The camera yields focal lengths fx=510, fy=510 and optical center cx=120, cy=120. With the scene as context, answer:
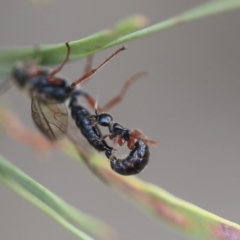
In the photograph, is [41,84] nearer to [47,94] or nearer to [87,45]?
[47,94]

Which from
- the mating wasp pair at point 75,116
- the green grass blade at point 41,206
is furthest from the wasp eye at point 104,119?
the green grass blade at point 41,206

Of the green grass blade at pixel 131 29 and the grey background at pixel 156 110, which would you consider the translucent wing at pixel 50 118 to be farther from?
the grey background at pixel 156 110

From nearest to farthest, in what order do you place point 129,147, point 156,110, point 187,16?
point 187,16 → point 129,147 → point 156,110

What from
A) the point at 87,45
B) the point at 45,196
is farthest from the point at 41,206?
the point at 87,45

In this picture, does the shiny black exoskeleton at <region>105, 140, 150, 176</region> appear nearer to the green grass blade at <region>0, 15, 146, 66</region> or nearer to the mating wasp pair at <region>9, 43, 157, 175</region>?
the mating wasp pair at <region>9, 43, 157, 175</region>

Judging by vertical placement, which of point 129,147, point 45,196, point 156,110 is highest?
point 156,110

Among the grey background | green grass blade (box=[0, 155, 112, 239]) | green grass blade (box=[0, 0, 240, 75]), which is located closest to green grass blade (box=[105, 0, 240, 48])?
green grass blade (box=[0, 0, 240, 75])

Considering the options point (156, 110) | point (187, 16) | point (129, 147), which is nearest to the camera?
point (187, 16)
